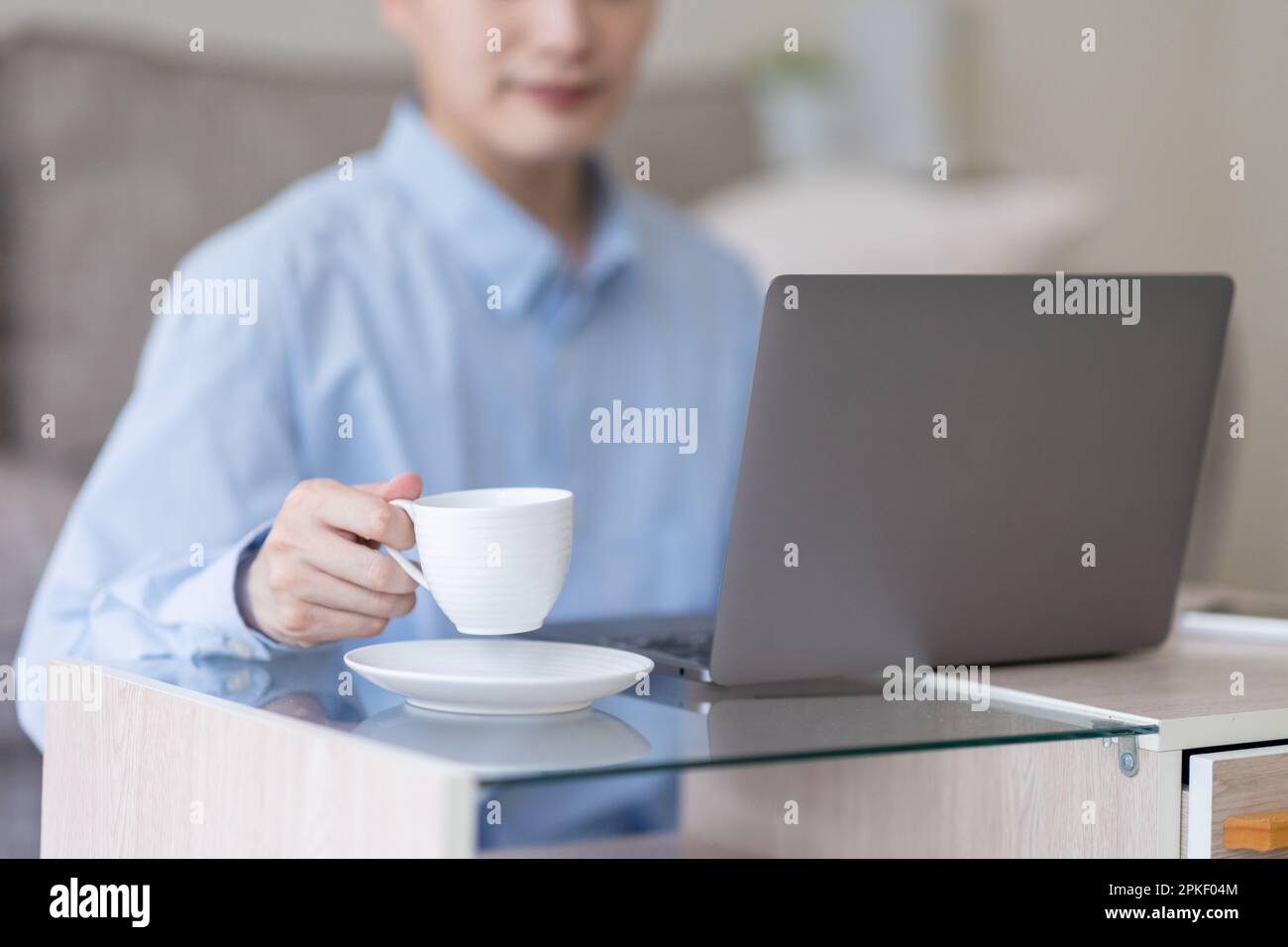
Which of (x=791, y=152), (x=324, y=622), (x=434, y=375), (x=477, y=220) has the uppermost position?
(x=791, y=152)

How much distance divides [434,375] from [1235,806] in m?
0.87

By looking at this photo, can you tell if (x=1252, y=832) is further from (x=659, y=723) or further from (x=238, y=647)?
(x=238, y=647)

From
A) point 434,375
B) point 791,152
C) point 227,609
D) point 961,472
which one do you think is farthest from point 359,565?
point 791,152

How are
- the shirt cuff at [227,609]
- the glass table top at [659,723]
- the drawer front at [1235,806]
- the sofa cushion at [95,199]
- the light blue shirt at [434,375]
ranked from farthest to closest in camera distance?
1. the sofa cushion at [95,199]
2. the light blue shirt at [434,375]
3. the shirt cuff at [227,609]
4. the drawer front at [1235,806]
5. the glass table top at [659,723]

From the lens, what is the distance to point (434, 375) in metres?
1.43

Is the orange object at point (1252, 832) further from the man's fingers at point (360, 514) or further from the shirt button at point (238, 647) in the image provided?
the shirt button at point (238, 647)

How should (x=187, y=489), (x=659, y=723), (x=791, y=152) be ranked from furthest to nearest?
(x=791, y=152), (x=187, y=489), (x=659, y=723)

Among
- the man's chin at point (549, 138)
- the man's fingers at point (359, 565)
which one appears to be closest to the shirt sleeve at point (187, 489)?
the man's fingers at point (359, 565)

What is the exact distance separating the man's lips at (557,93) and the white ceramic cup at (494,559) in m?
0.78

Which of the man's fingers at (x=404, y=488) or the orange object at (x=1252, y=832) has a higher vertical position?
the man's fingers at (x=404, y=488)

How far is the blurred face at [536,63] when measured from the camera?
142 cm

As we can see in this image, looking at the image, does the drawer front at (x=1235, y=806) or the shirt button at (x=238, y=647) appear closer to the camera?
the drawer front at (x=1235, y=806)

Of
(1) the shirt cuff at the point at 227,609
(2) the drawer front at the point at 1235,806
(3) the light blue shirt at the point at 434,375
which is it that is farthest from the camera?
(3) the light blue shirt at the point at 434,375

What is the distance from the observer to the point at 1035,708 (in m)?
0.77
